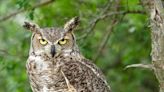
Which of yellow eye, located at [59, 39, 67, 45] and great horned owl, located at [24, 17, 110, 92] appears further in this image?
yellow eye, located at [59, 39, 67, 45]

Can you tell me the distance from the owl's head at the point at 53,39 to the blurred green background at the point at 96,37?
599mm

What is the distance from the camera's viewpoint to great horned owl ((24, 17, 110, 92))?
7.69 m

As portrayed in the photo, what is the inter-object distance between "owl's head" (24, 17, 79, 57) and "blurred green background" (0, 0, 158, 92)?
599mm

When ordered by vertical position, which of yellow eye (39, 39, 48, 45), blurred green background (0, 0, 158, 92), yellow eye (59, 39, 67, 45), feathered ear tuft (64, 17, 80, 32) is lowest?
blurred green background (0, 0, 158, 92)

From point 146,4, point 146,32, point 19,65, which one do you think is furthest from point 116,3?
point 146,4

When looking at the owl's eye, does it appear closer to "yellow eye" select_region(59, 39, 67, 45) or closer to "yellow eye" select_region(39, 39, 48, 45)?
Result: "yellow eye" select_region(59, 39, 67, 45)

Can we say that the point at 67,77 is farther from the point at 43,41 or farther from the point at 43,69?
the point at 43,41

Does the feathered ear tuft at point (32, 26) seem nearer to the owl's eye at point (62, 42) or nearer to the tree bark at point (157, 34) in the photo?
the owl's eye at point (62, 42)

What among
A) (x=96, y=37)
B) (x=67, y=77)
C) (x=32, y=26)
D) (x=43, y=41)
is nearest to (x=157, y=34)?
(x=67, y=77)

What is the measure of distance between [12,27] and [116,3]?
112 inches

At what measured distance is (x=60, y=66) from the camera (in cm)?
785

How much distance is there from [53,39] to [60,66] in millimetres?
272

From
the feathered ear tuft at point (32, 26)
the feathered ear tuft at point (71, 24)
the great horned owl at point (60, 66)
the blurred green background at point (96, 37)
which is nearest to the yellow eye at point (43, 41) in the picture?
the great horned owl at point (60, 66)

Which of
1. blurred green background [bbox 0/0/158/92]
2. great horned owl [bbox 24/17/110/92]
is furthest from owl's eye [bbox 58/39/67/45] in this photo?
blurred green background [bbox 0/0/158/92]
